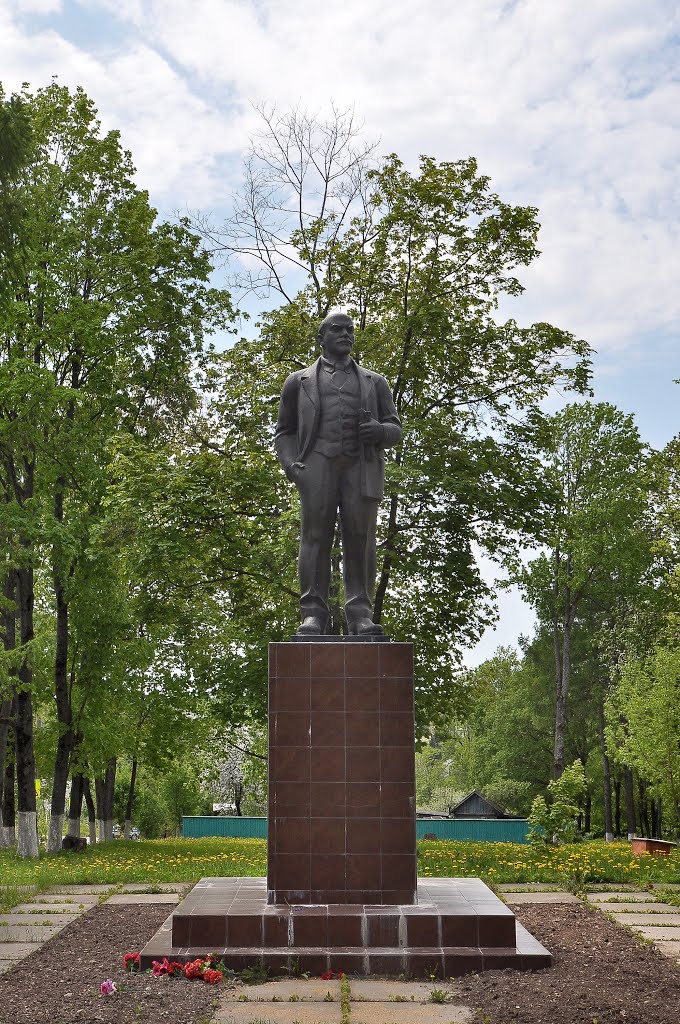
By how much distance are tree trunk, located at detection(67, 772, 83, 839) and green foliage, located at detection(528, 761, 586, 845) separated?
28.5ft

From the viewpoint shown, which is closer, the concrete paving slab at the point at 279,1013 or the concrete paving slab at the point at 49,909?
the concrete paving slab at the point at 279,1013

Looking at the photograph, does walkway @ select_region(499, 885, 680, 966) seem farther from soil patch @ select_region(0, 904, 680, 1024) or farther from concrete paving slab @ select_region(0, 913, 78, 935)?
concrete paving slab @ select_region(0, 913, 78, 935)

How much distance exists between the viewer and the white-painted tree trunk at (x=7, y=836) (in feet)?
64.6

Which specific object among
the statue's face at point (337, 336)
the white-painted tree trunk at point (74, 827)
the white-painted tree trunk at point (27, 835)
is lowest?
the white-painted tree trunk at point (74, 827)

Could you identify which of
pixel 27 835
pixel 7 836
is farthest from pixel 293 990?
pixel 7 836

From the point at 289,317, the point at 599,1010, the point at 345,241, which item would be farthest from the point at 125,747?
the point at 599,1010

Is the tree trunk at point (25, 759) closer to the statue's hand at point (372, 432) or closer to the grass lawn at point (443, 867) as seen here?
the grass lawn at point (443, 867)

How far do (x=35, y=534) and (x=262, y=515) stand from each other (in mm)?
3312

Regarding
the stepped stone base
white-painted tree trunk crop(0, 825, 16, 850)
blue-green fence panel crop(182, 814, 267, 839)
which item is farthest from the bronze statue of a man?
blue-green fence panel crop(182, 814, 267, 839)

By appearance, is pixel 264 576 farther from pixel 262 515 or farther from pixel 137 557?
pixel 137 557

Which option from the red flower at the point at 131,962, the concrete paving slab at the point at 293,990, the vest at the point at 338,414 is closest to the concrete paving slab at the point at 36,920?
the red flower at the point at 131,962

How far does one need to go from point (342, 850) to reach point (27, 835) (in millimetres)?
10184

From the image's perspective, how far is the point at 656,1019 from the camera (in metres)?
5.18

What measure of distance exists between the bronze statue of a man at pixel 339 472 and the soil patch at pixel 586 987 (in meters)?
2.62
